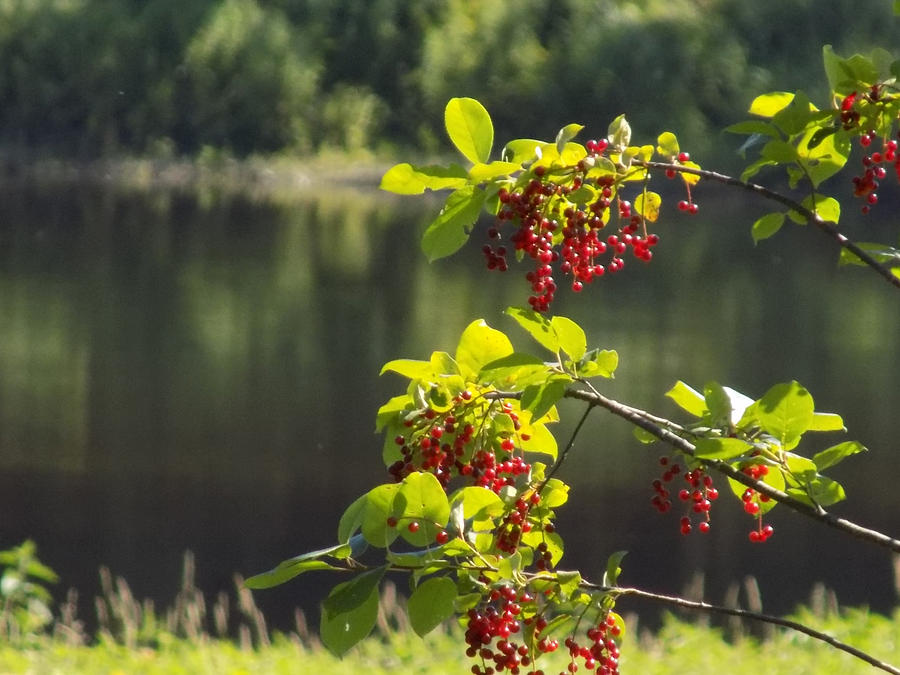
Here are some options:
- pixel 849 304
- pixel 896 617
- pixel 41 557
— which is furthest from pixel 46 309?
pixel 896 617

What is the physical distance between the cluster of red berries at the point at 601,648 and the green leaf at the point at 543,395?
0.17m

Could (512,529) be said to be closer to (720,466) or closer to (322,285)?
(720,466)

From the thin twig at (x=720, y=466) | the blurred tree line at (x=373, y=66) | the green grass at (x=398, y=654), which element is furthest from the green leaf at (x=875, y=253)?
the blurred tree line at (x=373, y=66)

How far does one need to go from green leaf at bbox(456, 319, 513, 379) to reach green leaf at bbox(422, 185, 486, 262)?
93mm

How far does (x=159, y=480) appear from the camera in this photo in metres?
8.53

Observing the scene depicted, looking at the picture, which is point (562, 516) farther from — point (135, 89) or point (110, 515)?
point (135, 89)

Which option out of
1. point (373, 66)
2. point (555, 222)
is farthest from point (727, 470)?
point (373, 66)

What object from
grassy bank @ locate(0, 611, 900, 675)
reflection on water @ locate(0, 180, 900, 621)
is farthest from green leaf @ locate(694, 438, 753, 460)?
reflection on water @ locate(0, 180, 900, 621)

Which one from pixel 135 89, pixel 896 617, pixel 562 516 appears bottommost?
pixel 562 516

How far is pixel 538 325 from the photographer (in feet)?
3.50

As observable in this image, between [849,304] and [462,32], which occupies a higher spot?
[462,32]

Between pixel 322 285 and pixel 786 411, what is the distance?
15732mm

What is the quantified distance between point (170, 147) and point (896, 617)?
28.2 metres

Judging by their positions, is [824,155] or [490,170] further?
[824,155]
